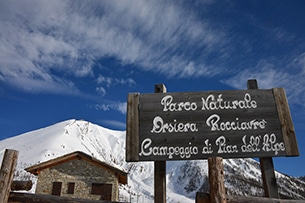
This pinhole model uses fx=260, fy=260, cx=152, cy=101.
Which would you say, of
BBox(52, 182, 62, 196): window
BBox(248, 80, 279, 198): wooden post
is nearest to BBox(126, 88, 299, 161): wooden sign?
BBox(248, 80, 279, 198): wooden post

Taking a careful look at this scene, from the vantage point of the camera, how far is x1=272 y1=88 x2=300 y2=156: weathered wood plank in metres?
4.21

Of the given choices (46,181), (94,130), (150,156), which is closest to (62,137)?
(94,130)

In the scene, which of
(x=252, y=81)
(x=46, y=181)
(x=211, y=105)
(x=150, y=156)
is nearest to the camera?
(x=150, y=156)

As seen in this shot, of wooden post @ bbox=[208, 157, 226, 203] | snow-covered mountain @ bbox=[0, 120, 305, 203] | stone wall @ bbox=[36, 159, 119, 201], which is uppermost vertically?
snow-covered mountain @ bbox=[0, 120, 305, 203]

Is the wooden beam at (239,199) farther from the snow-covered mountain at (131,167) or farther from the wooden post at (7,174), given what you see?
the snow-covered mountain at (131,167)

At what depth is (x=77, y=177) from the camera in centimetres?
1672

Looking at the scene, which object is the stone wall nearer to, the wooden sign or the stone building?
the stone building

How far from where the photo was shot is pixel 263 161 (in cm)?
423

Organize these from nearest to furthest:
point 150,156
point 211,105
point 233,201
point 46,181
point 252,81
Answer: point 233,201, point 150,156, point 211,105, point 252,81, point 46,181

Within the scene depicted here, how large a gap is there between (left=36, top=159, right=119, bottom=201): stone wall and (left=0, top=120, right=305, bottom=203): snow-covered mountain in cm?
1921

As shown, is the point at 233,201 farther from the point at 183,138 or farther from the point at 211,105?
the point at 211,105

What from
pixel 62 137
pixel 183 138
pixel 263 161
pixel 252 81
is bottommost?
pixel 263 161

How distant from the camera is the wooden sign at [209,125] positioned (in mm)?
4203

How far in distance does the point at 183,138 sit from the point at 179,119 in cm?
34
